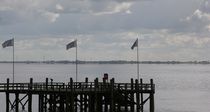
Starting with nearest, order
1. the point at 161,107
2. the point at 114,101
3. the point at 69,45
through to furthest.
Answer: the point at 114,101 < the point at 69,45 < the point at 161,107

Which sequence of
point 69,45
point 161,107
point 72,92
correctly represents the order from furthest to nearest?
point 161,107
point 69,45
point 72,92

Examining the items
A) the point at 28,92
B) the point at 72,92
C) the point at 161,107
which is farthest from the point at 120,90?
the point at 161,107

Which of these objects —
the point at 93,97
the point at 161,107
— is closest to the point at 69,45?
the point at 93,97

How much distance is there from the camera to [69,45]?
194ft

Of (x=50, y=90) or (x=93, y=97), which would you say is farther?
(x=93, y=97)

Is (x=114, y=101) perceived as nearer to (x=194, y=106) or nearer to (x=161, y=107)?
(x=161, y=107)

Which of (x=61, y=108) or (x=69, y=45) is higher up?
(x=69, y=45)

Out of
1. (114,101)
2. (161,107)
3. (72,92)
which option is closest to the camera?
(72,92)

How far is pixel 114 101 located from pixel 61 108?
5.84 meters

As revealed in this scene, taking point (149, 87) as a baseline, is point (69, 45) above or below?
above

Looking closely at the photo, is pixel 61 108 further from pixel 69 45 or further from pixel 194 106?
pixel 194 106

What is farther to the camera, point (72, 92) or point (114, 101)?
point (114, 101)

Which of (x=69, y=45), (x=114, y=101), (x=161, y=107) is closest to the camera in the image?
(x=114, y=101)

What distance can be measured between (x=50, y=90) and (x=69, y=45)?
412 inches
